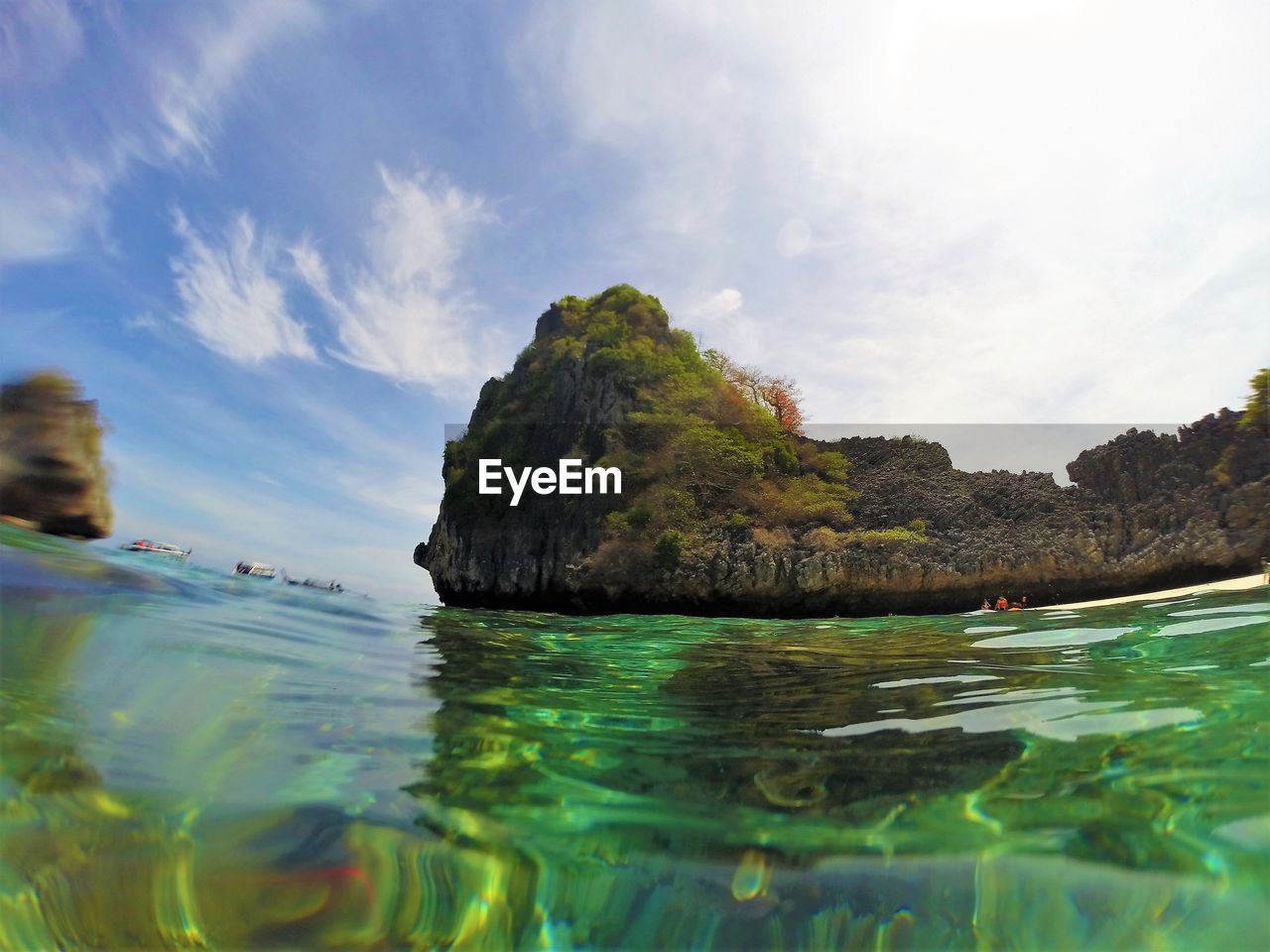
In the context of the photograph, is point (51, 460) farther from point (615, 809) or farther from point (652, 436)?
point (652, 436)

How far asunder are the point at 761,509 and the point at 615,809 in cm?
2102

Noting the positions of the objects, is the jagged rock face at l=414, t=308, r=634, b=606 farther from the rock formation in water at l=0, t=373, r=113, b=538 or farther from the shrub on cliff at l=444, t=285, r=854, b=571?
the rock formation in water at l=0, t=373, r=113, b=538

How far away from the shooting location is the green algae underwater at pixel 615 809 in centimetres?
159

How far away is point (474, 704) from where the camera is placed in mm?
3486

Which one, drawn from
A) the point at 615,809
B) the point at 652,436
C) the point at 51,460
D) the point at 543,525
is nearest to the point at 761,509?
the point at 652,436

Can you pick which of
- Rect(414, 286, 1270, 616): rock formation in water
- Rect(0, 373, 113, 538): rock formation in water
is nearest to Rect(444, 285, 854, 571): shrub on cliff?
Rect(414, 286, 1270, 616): rock formation in water

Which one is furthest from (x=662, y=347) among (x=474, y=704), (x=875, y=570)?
(x=474, y=704)

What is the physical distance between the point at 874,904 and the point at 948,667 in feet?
12.3

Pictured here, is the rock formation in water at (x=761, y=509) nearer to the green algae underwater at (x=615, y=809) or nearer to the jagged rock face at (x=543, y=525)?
the jagged rock face at (x=543, y=525)

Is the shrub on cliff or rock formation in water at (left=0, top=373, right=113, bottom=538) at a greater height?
the shrub on cliff

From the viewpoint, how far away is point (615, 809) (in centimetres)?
210

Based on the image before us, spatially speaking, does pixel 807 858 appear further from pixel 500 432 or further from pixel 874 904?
pixel 500 432

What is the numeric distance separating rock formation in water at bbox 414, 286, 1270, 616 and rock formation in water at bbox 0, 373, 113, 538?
1444cm

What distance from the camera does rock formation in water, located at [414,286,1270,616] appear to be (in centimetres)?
1691
